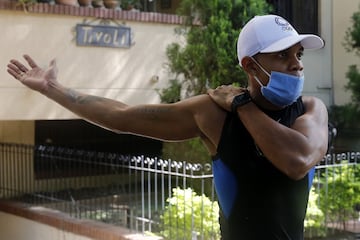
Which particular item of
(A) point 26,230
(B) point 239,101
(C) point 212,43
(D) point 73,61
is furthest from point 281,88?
(D) point 73,61

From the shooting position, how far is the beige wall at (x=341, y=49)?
10.9 metres

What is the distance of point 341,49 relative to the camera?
11.1 meters

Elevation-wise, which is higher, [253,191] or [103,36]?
[103,36]

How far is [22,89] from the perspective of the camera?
24.2ft

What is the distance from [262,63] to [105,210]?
5345 mm

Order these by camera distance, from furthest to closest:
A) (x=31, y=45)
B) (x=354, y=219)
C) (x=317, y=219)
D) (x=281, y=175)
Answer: (x=31, y=45)
(x=354, y=219)
(x=317, y=219)
(x=281, y=175)

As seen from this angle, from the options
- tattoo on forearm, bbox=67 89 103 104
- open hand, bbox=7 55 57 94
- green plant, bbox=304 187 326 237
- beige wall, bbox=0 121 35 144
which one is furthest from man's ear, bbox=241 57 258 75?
beige wall, bbox=0 121 35 144

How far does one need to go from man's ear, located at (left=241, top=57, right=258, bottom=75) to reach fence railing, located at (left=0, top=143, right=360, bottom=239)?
354 centimetres

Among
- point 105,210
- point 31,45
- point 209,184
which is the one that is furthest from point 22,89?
point 209,184

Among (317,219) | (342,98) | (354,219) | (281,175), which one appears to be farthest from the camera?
(342,98)

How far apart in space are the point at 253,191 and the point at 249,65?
17.3 inches

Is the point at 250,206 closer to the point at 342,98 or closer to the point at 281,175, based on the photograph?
the point at 281,175

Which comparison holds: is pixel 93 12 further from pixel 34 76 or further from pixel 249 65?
pixel 249 65

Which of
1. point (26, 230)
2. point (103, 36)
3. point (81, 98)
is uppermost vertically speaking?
point (103, 36)
